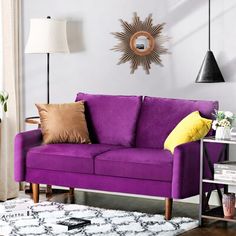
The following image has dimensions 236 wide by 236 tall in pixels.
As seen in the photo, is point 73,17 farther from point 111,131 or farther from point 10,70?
point 111,131

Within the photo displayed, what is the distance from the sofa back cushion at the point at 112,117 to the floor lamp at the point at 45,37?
566 mm

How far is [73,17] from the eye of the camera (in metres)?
6.70

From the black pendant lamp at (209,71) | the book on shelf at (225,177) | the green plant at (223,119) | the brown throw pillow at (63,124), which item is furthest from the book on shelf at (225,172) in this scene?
the brown throw pillow at (63,124)

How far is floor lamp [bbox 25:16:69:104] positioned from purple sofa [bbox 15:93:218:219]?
1.77ft

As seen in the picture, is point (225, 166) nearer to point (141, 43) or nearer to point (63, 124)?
point (63, 124)

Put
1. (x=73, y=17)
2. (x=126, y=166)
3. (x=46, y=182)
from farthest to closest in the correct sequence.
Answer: (x=73, y=17)
(x=46, y=182)
(x=126, y=166)

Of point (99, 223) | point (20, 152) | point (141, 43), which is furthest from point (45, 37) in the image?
point (99, 223)

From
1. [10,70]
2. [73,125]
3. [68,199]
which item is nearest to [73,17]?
[10,70]

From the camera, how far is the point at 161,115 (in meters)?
5.86

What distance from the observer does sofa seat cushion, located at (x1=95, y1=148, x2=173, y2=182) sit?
5270mm

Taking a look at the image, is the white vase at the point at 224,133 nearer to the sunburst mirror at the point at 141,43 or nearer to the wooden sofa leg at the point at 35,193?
the sunburst mirror at the point at 141,43

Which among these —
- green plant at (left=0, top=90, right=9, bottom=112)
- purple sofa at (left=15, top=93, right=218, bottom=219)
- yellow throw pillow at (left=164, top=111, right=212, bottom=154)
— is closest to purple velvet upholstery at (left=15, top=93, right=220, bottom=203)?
purple sofa at (left=15, top=93, right=218, bottom=219)

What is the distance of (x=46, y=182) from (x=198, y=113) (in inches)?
53.7

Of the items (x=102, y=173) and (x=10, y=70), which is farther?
(x=10, y=70)
